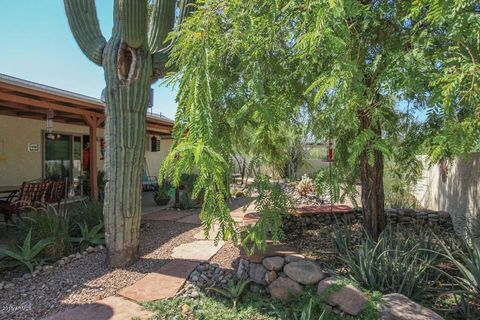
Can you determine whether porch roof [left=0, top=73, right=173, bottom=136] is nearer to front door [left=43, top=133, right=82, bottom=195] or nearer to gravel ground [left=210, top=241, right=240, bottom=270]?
front door [left=43, top=133, right=82, bottom=195]

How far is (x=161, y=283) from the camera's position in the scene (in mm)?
3605

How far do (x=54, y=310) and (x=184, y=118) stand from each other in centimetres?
263

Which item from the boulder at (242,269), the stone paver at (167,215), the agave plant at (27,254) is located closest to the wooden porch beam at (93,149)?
the stone paver at (167,215)

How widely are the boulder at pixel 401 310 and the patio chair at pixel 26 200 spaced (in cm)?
630

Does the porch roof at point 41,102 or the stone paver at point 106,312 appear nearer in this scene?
the stone paver at point 106,312

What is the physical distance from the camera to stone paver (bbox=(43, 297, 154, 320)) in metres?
2.86

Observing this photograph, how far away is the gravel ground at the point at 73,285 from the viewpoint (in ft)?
10.3

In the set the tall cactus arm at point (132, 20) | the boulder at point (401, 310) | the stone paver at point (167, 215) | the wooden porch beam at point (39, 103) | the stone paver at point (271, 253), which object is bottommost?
the boulder at point (401, 310)

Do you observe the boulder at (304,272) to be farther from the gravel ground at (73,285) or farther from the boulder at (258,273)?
the gravel ground at (73,285)

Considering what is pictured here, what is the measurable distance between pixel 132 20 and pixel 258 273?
11.6ft

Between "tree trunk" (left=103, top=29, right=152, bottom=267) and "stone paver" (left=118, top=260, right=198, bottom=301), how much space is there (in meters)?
0.59

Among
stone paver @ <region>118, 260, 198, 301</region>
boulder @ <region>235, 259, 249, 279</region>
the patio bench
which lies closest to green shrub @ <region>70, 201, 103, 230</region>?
the patio bench

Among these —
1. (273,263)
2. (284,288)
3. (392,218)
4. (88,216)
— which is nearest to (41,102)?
(88,216)

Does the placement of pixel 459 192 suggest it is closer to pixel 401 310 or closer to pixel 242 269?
pixel 401 310
